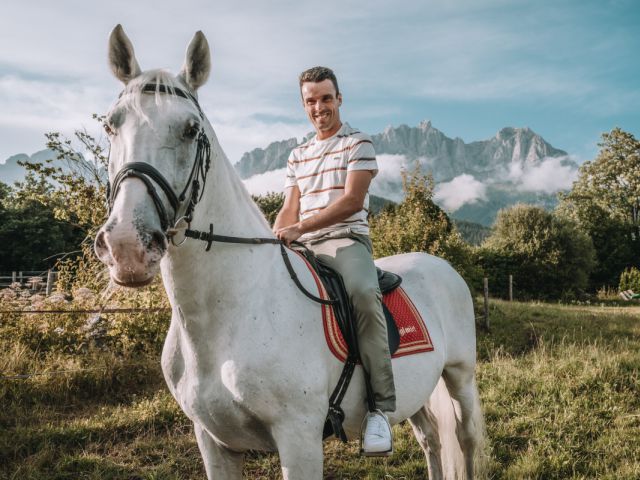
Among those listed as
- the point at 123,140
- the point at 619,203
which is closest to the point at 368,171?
the point at 123,140

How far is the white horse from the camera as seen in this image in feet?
5.31

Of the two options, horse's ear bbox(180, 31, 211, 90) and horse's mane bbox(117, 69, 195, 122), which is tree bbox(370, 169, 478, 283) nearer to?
horse's ear bbox(180, 31, 211, 90)

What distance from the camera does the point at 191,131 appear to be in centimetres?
184

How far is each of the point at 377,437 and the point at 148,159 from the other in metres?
1.81

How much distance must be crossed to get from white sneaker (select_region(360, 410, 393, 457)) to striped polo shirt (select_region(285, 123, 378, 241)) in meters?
1.13

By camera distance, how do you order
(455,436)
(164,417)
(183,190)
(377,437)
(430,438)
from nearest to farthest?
(183,190)
(377,437)
(455,436)
(430,438)
(164,417)

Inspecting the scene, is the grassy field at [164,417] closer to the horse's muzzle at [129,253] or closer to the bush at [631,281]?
the horse's muzzle at [129,253]

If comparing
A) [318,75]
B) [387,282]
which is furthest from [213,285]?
[318,75]

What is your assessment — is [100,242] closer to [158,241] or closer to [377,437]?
[158,241]

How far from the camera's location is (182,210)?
5.97 feet

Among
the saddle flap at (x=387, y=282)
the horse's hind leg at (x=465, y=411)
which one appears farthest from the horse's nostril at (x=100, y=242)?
the horse's hind leg at (x=465, y=411)

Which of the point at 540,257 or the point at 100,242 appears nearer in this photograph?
the point at 100,242

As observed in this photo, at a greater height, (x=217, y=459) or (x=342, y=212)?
(x=342, y=212)

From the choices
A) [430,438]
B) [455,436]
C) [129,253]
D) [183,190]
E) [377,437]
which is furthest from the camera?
[430,438]
